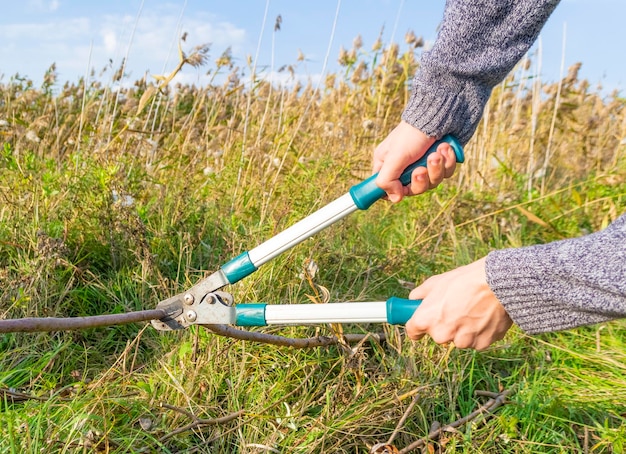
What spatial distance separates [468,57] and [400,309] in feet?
2.29

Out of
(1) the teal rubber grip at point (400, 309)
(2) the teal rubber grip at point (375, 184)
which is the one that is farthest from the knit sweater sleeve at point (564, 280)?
(2) the teal rubber grip at point (375, 184)

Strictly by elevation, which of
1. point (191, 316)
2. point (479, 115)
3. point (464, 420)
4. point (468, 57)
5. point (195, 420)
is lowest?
point (464, 420)

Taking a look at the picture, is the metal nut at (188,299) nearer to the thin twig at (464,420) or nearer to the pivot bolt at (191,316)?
the pivot bolt at (191,316)

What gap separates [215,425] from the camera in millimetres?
1885

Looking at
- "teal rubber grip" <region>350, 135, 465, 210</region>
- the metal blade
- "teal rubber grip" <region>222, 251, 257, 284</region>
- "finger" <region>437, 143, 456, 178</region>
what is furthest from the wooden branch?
"finger" <region>437, 143, 456, 178</region>

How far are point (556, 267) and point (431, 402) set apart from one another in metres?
0.95

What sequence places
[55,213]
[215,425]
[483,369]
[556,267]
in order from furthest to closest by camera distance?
[55,213] → [483,369] → [215,425] → [556,267]

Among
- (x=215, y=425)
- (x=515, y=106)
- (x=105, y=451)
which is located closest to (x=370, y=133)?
(x=515, y=106)

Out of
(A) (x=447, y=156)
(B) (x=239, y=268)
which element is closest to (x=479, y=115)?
(A) (x=447, y=156)

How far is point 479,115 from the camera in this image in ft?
6.13

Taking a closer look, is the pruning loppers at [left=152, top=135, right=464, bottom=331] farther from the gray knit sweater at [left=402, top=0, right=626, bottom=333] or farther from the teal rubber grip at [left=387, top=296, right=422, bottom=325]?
the gray knit sweater at [left=402, top=0, right=626, bottom=333]

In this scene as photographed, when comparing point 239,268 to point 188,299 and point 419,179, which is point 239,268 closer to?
point 188,299

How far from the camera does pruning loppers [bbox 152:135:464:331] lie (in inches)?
59.7

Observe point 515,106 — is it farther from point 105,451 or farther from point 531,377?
point 105,451
